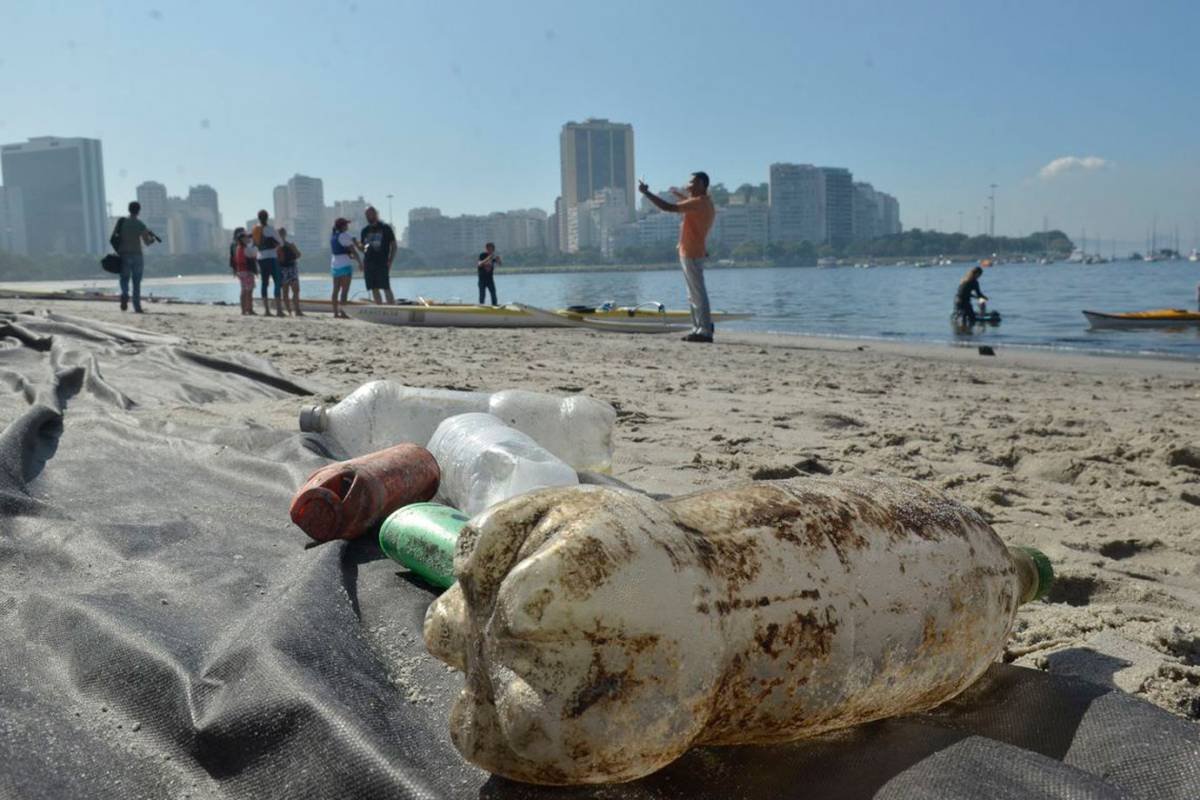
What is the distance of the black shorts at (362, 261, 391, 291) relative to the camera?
15.3 m

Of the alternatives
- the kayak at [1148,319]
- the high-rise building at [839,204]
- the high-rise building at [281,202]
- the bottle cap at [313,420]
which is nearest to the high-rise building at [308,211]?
the high-rise building at [281,202]

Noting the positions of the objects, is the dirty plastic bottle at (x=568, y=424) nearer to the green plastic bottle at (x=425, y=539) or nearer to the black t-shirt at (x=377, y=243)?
the green plastic bottle at (x=425, y=539)

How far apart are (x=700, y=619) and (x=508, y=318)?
1298cm

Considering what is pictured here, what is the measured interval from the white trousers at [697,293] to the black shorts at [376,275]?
5.39 meters

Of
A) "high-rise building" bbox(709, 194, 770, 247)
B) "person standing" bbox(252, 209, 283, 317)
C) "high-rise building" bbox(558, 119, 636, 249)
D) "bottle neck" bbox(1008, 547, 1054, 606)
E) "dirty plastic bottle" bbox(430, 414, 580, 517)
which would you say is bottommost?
"bottle neck" bbox(1008, 547, 1054, 606)

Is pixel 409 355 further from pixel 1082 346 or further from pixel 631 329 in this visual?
pixel 1082 346

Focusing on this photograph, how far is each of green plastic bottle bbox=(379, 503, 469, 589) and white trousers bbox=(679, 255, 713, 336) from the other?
9.59m

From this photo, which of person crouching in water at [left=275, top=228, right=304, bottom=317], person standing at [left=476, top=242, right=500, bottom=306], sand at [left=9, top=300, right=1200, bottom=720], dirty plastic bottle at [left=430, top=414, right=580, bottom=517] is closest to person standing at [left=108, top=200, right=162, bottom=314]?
person crouching in water at [left=275, top=228, right=304, bottom=317]

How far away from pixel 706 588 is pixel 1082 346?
48.0 feet

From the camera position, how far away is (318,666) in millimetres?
1801

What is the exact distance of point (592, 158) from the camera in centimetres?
15700

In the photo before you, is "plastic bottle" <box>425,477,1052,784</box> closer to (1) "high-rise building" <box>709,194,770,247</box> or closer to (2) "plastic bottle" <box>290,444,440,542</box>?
(2) "plastic bottle" <box>290,444,440,542</box>

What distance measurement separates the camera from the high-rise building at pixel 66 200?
129125mm

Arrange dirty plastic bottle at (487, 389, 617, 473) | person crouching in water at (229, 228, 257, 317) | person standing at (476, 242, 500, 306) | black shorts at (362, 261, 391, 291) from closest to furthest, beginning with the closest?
1. dirty plastic bottle at (487, 389, 617, 473)
2. black shorts at (362, 261, 391, 291)
3. person crouching in water at (229, 228, 257, 317)
4. person standing at (476, 242, 500, 306)
